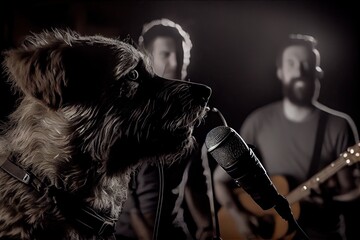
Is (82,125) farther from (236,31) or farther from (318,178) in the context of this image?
(318,178)

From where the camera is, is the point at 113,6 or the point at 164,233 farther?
the point at 113,6

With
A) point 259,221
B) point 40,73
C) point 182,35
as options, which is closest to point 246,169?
point 40,73

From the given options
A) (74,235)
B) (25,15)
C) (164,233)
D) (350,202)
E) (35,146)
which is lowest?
(164,233)

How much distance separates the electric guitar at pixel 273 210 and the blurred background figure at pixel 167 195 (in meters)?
0.11

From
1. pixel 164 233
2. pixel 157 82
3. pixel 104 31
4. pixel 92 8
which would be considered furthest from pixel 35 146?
pixel 92 8

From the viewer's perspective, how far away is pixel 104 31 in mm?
2084

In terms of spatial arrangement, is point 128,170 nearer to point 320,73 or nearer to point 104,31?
point 104,31

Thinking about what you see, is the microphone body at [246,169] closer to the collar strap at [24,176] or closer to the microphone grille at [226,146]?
the microphone grille at [226,146]

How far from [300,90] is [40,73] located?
4.61 ft

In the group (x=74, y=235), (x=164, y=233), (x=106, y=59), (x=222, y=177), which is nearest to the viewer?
(x=74, y=235)

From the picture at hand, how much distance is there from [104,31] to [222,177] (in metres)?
A: 0.89

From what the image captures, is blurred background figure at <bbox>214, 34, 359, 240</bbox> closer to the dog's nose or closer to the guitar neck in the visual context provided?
the guitar neck

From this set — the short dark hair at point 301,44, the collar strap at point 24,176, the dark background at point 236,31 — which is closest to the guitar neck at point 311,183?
the dark background at point 236,31

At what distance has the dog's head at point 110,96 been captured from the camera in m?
1.23
